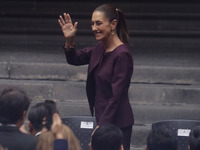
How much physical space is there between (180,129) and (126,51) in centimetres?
116

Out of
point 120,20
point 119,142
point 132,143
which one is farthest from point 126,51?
point 132,143

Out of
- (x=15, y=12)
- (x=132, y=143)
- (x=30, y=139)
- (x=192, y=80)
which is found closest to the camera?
(x=30, y=139)

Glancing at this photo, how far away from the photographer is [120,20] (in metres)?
4.87

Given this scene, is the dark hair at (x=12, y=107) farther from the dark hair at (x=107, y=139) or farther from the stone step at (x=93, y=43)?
the stone step at (x=93, y=43)

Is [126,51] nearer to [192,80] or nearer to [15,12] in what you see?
[192,80]

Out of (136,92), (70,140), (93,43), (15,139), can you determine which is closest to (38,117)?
(15,139)

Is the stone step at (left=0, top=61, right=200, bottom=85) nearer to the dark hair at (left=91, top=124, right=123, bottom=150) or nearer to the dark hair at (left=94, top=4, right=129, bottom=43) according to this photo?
the dark hair at (left=94, top=4, right=129, bottom=43)

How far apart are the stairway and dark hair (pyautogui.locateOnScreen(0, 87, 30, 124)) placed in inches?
125

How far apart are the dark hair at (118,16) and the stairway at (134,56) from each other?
2.37 metres

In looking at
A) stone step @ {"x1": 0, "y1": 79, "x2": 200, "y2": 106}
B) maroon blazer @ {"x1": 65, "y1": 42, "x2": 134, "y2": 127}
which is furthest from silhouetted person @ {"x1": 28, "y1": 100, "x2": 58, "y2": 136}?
stone step @ {"x1": 0, "y1": 79, "x2": 200, "y2": 106}

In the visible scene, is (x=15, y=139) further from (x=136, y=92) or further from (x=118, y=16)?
(x=136, y=92)

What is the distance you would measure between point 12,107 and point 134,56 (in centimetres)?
454

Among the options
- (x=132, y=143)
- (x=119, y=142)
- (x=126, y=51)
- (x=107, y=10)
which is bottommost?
(x=132, y=143)

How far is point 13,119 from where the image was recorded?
402cm
